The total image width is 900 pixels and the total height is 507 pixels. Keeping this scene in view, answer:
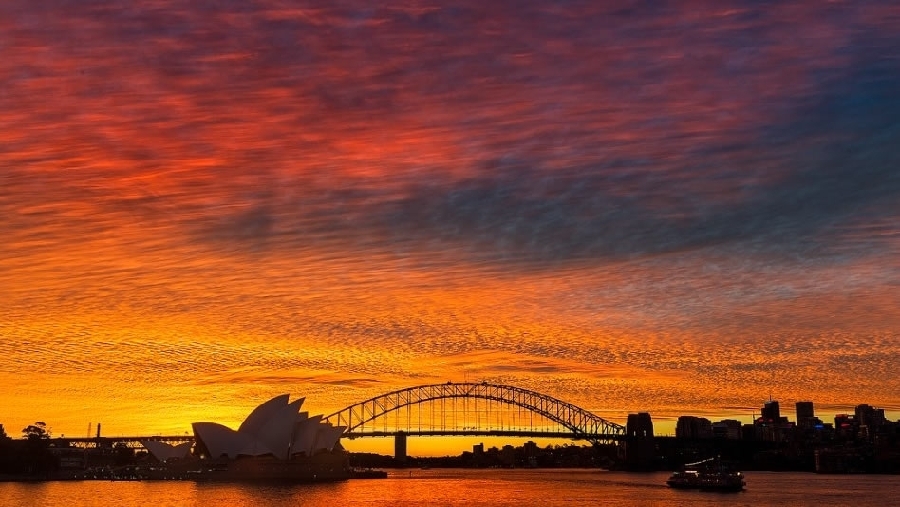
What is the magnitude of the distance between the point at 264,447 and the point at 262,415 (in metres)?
4.58

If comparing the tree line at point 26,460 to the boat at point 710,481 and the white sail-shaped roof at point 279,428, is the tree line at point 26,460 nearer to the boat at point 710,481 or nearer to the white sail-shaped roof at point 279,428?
the white sail-shaped roof at point 279,428

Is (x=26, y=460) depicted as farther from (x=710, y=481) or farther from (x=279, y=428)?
(x=710, y=481)

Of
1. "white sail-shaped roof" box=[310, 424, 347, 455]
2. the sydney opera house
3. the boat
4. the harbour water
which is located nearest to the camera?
the harbour water

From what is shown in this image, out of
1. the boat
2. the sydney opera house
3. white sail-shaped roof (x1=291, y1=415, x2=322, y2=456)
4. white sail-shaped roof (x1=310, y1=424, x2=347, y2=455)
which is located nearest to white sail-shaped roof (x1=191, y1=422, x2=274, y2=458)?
the sydney opera house

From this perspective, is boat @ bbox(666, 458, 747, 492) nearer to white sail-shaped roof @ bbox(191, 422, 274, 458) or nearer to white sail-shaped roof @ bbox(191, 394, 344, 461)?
white sail-shaped roof @ bbox(191, 394, 344, 461)

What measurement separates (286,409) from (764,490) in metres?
64.8

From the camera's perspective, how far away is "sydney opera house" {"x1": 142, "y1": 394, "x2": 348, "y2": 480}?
140m

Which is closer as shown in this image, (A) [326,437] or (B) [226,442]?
(B) [226,442]

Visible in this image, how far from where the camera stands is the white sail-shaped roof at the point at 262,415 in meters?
140

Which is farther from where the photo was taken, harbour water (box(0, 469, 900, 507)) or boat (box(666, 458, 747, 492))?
boat (box(666, 458, 747, 492))

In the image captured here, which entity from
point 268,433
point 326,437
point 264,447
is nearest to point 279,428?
point 268,433

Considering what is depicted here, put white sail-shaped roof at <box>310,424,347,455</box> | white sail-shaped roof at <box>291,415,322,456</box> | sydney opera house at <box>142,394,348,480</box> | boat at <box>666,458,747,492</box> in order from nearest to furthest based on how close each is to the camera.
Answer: boat at <box>666,458,747,492</box>
sydney opera house at <box>142,394,348,480</box>
white sail-shaped roof at <box>291,415,322,456</box>
white sail-shaped roof at <box>310,424,347,455</box>

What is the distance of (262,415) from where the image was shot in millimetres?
141750

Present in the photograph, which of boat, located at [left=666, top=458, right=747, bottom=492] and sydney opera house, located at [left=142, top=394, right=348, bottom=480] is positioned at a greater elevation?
sydney opera house, located at [left=142, top=394, right=348, bottom=480]
